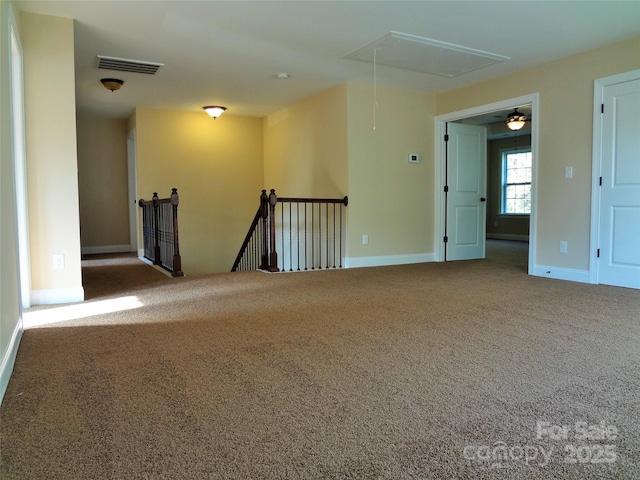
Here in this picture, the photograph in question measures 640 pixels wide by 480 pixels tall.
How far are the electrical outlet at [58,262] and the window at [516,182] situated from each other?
9.79 m

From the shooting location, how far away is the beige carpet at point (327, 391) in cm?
140

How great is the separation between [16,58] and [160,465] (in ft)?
11.2

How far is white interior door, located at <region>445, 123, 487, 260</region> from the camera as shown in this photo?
6.64 m

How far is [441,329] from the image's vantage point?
114 inches

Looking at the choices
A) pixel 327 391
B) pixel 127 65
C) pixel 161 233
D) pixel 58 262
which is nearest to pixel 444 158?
pixel 161 233

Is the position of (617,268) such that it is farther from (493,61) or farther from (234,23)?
(234,23)

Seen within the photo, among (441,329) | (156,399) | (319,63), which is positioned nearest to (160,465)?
(156,399)

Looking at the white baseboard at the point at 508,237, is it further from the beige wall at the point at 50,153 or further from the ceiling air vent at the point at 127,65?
the beige wall at the point at 50,153

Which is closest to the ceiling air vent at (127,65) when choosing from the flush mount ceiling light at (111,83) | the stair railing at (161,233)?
the flush mount ceiling light at (111,83)

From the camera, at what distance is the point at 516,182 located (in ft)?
36.0

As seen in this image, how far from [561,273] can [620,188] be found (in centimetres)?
107

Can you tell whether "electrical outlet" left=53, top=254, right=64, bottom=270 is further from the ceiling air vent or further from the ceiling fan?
the ceiling fan

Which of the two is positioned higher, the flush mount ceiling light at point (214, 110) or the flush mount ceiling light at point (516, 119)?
the flush mount ceiling light at point (214, 110)

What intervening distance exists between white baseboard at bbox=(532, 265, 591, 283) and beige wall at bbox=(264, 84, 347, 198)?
2.53m
